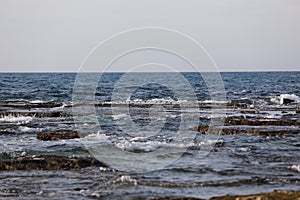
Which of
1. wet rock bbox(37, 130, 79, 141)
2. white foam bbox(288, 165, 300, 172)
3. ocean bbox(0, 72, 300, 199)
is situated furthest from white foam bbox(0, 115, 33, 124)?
white foam bbox(288, 165, 300, 172)

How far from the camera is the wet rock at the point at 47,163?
17531 millimetres

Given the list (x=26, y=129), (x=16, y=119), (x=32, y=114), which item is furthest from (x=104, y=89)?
(x=26, y=129)

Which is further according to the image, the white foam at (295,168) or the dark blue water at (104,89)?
the dark blue water at (104,89)

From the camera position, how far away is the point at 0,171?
17.1 meters

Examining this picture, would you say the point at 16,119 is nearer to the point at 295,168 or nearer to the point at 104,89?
the point at 295,168

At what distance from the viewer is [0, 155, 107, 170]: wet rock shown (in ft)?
57.5

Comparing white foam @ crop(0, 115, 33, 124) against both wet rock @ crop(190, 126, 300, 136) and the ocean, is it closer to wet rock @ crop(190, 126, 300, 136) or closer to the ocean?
the ocean

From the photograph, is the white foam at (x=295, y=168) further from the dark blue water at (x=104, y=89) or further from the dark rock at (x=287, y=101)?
the dark blue water at (x=104, y=89)

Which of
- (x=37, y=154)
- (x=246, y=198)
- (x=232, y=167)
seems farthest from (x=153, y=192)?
(x=37, y=154)

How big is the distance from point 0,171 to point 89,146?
530 centimetres

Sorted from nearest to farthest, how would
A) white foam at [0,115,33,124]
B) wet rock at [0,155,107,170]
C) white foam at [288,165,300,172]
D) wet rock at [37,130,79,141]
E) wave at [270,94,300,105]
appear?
white foam at [288,165,300,172], wet rock at [0,155,107,170], wet rock at [37,130,79,141], white foam at [0,115,33,124], wave at [270,94,300,105]

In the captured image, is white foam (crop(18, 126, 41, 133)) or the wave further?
the wave

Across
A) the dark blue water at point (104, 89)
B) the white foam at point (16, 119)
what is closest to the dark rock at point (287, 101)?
the dark blue water at point (104, 89)

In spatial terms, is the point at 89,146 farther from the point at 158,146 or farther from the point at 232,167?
the point at 232,167
